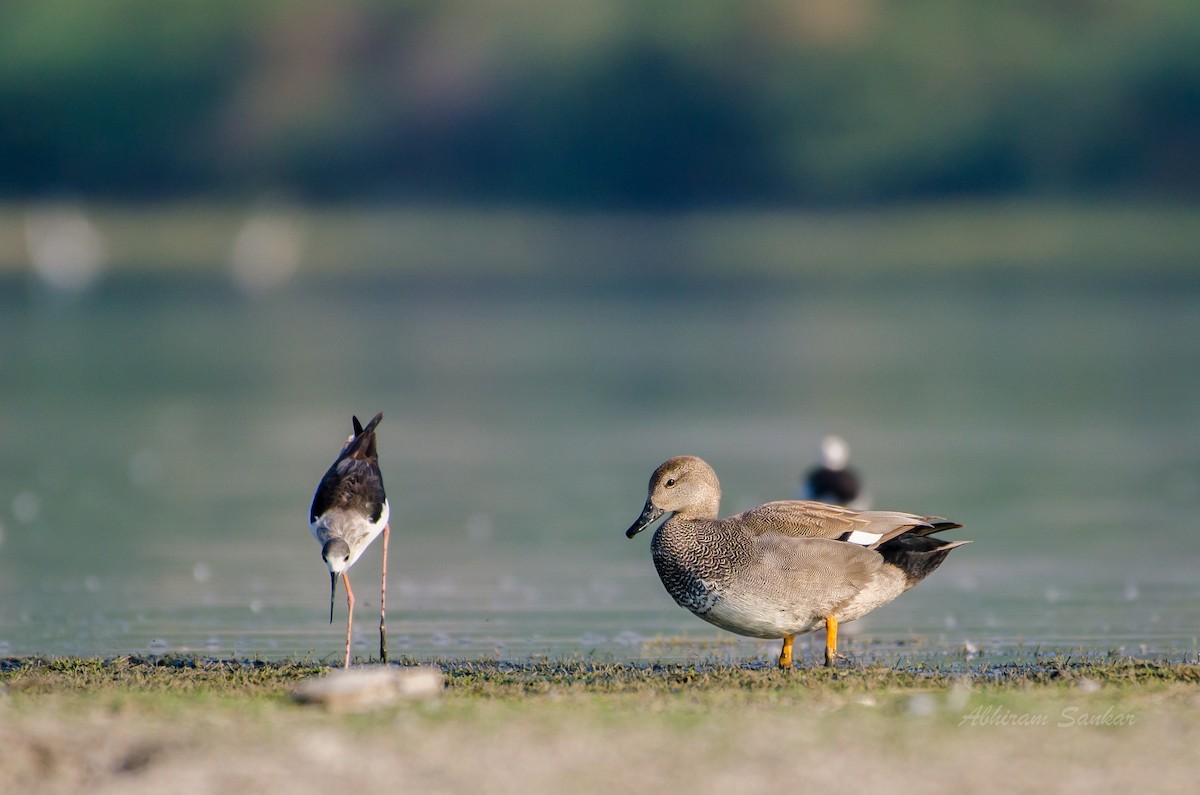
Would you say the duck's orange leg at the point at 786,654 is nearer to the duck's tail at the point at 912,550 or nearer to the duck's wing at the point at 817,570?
the duck's wing at the point at 817,570

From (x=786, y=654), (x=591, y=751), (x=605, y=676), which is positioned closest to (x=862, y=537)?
(x=786, y=654)

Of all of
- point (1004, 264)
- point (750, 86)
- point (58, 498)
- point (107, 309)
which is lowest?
point (58, 498)

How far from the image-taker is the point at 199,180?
165000mm

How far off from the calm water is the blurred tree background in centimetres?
10656

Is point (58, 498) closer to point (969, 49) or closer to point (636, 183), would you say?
point (636, 183)

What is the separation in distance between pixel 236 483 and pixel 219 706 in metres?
11.6

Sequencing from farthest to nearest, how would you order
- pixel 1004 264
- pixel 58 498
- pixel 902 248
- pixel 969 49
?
pixel 969 49 < pixel 902 248 < pixel 1004 264 < pixel 58 498

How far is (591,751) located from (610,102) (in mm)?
171931

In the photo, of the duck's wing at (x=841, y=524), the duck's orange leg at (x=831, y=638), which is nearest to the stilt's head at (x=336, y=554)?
the duck's wing at (x=841, y=524)

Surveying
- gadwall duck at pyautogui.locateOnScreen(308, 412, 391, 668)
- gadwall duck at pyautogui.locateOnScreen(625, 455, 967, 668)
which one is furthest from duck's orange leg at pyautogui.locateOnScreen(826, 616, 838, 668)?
gadwall duck at pyautogui.locateOnScreen(308, 412, 391, 668)

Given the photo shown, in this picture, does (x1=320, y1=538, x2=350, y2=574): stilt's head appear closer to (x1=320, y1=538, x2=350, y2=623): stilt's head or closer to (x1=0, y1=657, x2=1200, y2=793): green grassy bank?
(x1=320, y1=538, x2=350, y2=623): stilt's head

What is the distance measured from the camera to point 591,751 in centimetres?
781

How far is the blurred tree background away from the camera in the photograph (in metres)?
154

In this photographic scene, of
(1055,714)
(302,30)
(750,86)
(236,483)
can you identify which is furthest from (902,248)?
(302,30)
